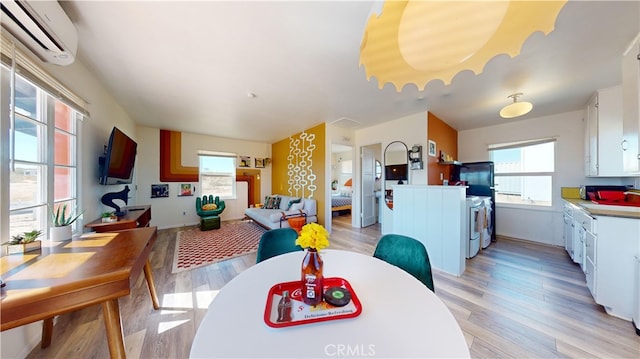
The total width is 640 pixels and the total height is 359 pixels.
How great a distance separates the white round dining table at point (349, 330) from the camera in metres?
0.58

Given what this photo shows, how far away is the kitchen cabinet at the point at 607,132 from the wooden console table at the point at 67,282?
5070mm

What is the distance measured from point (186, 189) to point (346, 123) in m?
4.47

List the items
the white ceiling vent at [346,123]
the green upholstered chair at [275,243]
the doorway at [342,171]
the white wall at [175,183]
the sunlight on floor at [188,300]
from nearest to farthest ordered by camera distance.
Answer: the green upholstered chair at [275,243] < the sunlight on floor at [188,300] < the white ceiling vent at [346,123] < the white wall at [175,183] < the doorway at [342,171]

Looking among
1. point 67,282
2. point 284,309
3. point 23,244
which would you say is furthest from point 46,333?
point 284,309

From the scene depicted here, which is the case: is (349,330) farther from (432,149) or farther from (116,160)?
(432,149)

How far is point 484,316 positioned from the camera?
1.72m

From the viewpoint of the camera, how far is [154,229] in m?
1.84

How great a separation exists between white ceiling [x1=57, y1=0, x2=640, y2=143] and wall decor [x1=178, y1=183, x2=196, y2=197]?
201cm

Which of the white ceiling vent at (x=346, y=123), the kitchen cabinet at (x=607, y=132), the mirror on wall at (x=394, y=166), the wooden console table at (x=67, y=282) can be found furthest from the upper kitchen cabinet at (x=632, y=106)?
the wooden console table at (x=67, y=282)

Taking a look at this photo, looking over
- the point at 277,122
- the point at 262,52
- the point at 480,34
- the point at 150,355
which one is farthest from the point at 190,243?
the point at 480,34

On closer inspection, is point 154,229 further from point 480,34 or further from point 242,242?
point 480,34

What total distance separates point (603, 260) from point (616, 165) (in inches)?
67.6

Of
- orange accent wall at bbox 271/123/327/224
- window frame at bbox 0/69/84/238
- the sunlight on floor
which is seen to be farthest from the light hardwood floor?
orange accent wall at bbox 271/123/327/224

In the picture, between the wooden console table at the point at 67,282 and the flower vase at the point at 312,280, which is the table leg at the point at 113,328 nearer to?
the wooden console table at the point at 67,282
